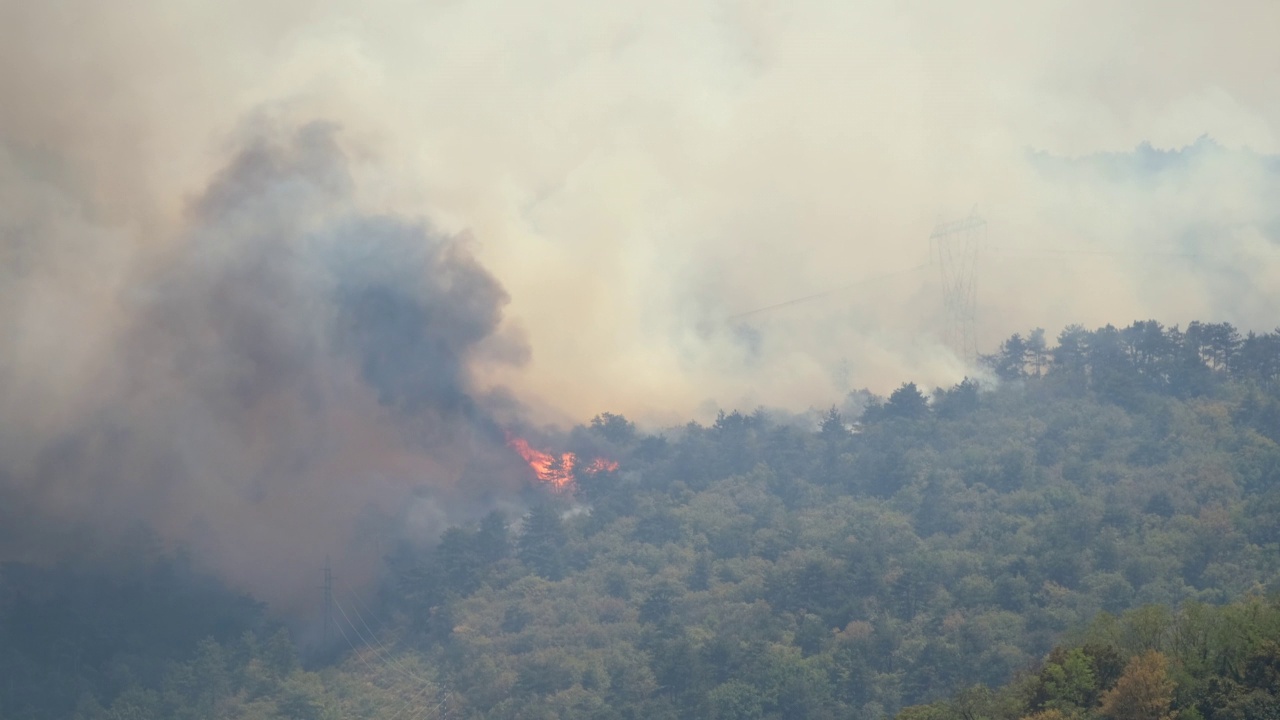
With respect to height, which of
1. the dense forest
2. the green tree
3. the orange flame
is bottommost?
the green tree

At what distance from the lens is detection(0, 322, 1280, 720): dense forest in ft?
266

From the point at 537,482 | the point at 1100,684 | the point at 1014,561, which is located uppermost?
the point at 537,482

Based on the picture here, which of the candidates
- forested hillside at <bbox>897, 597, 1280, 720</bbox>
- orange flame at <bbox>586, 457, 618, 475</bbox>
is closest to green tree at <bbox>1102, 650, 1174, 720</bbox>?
forested hillside at <bbox>897, 597, 1280, 720</bbox>

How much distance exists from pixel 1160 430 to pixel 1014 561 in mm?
21762

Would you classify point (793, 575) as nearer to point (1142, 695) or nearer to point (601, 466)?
point (601, 466)

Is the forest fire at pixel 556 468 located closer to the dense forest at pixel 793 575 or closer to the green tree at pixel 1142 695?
the dense forest at pixel 793 575

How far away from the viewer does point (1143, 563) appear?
266 feet

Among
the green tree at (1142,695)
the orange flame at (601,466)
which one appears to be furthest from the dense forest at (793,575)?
the green tree at (1142,695)

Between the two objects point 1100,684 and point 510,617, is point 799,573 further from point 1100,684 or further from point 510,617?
point 1100,684

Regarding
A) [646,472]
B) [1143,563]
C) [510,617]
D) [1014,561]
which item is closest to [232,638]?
[510,617]

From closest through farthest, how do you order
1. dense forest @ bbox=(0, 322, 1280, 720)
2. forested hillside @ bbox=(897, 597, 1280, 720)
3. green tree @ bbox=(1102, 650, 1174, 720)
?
green tree @ bbox=(1102, 650, 1174, 720), forested hillside @ bbox=(897, 597, 1280, 720), dense forest @ bbox=(0, 322, 1280, 720)

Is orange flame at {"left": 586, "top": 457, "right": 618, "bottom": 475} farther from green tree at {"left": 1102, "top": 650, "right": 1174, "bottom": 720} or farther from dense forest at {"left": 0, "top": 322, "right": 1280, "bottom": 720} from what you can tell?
green tree at {"left": 1102, "top": 650, "right": 1174, "bottom": 720}

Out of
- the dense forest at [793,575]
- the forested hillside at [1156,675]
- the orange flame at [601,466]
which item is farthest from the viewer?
the orange flame at [601,466]

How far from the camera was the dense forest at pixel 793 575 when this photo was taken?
81000 mm
